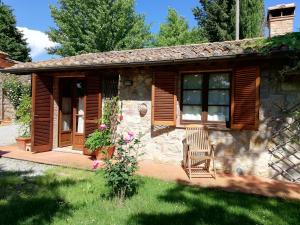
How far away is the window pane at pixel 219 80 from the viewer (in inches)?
282

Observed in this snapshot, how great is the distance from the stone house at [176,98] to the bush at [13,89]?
9.23 m

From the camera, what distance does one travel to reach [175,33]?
2836cm

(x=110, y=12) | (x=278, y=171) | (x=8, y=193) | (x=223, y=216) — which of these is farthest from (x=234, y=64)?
(x=110, y=12)

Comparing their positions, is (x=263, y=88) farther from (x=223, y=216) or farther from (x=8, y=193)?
(x=8, y=193)

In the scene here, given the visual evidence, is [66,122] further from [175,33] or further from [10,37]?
[10,37]

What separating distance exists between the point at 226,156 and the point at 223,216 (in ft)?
9.08

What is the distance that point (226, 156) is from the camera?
6828mm

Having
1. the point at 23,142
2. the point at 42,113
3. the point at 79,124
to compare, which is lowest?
the point at 23,142

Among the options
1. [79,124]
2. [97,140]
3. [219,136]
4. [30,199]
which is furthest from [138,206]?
[79,124]

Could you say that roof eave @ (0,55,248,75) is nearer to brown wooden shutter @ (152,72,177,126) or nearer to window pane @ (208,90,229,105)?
brown wooden shutter @ (152,72,177,126)

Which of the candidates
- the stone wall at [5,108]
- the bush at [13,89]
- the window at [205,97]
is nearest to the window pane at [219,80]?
the window at [205,97]

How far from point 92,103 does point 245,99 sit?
168 inches

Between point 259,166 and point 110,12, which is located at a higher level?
point 110,12

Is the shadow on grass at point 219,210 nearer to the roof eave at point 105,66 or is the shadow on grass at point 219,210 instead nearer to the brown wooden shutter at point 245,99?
the brown wooden shutter at point 245,99
